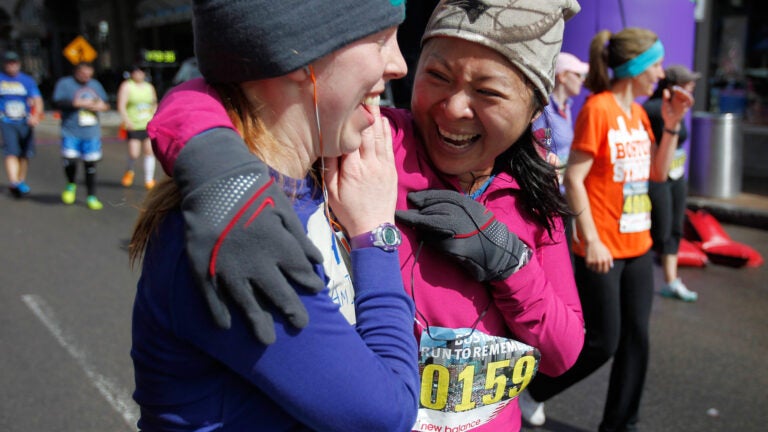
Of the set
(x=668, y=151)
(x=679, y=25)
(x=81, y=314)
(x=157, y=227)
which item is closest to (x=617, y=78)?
(x=668, y=151)

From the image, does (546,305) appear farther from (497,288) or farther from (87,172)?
(87,172)

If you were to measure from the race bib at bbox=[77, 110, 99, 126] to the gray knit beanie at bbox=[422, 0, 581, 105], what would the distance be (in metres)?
8.27

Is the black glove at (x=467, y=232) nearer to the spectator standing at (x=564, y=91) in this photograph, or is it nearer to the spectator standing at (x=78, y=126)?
the spectator standing at (x=564, y=91)

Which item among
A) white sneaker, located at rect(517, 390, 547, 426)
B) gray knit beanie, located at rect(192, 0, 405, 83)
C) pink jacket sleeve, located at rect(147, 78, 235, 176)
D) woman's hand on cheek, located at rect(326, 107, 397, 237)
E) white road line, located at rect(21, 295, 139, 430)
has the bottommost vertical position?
white sneaker, located at rect(517, 390, 547, 426)

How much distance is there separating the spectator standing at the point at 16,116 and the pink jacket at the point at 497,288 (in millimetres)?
9064

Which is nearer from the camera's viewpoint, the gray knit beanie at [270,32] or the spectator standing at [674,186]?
the gray knit beanie at [270,32]

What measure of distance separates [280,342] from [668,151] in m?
3.25

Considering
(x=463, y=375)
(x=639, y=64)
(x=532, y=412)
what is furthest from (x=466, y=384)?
(x=639, y=64)

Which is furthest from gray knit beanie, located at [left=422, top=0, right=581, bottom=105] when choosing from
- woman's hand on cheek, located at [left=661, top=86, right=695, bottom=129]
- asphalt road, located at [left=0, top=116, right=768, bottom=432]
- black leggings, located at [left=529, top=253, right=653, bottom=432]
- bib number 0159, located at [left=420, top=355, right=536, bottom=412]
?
woman's hand on cheek, located at [left=661, top=86, right=695, bottom=129]

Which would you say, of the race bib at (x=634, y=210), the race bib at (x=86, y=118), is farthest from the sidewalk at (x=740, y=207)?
the race bib at (x=86, y=118)

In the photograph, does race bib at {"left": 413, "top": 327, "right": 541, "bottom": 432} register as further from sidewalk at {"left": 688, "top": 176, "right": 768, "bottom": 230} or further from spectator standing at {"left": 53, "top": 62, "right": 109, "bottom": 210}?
spectator standing at {"left": 53, "top": 62, "right": 109, "bottom": 210}

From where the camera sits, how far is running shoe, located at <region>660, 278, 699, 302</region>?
530cm

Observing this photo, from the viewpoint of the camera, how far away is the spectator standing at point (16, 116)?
9281mm

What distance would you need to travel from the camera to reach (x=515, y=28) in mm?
1397
